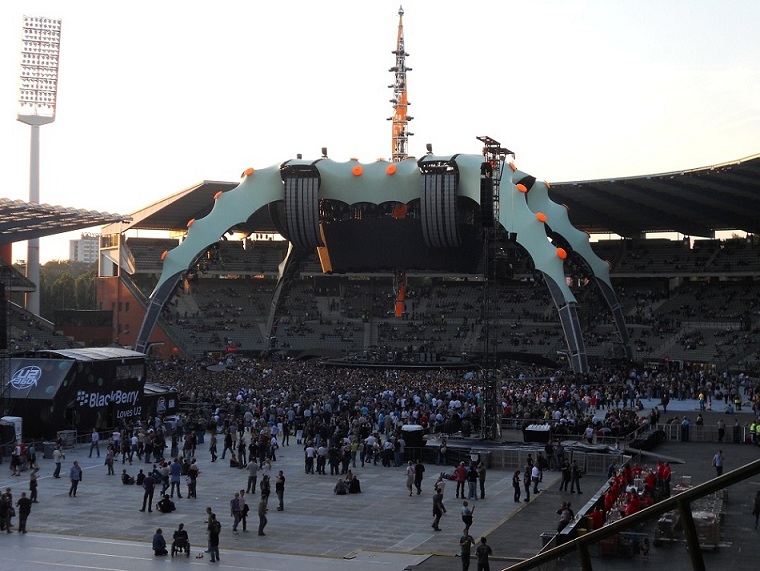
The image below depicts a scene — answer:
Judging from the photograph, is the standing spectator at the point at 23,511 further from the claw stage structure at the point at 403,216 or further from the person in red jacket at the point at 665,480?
the claw stage structure at the point at 403,216

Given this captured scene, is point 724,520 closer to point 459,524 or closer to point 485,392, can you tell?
point 459,524

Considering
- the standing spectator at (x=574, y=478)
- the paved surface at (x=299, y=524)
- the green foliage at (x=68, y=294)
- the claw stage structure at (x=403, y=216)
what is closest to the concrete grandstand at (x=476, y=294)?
the claw stage structure at (x=403, y=216)

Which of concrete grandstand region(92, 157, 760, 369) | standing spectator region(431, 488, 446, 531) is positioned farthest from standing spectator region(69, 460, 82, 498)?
concrete grandstand region(92, 157, 760, 369)

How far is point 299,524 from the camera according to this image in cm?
1867

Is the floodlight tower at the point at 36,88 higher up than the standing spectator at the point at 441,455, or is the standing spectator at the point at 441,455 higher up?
the floodlight tower at the point at 36,88

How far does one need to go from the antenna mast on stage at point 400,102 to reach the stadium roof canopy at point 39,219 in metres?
37.0

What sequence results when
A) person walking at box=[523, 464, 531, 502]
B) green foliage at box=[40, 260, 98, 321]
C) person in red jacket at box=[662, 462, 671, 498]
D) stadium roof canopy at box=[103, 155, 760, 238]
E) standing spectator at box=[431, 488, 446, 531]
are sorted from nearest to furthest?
person in red jacket at box=[662, 462, 671, 498]
standing spectator at box=[431, 488, 446, 531]
person walking at box=[523, 464, 531, 502]
stadium roof canopy at box=[103, 155, 760, 238]
green foliage at box=[40, 260, 98, 321]

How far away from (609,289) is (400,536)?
3450cm

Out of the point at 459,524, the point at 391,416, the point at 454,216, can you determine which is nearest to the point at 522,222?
the point at 454,216

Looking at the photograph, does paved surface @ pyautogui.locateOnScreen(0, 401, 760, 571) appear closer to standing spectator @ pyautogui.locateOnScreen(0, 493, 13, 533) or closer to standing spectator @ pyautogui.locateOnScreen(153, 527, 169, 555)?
standing spectator @ pyautogui.locateOnScreen(153, 527, 169, 555)

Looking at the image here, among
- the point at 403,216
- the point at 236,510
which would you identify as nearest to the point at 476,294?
the point at 403,216

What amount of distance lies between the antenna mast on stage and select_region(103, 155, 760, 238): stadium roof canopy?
48.4ft

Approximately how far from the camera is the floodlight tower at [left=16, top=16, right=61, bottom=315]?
64.5m

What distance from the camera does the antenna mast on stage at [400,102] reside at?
75250mm
